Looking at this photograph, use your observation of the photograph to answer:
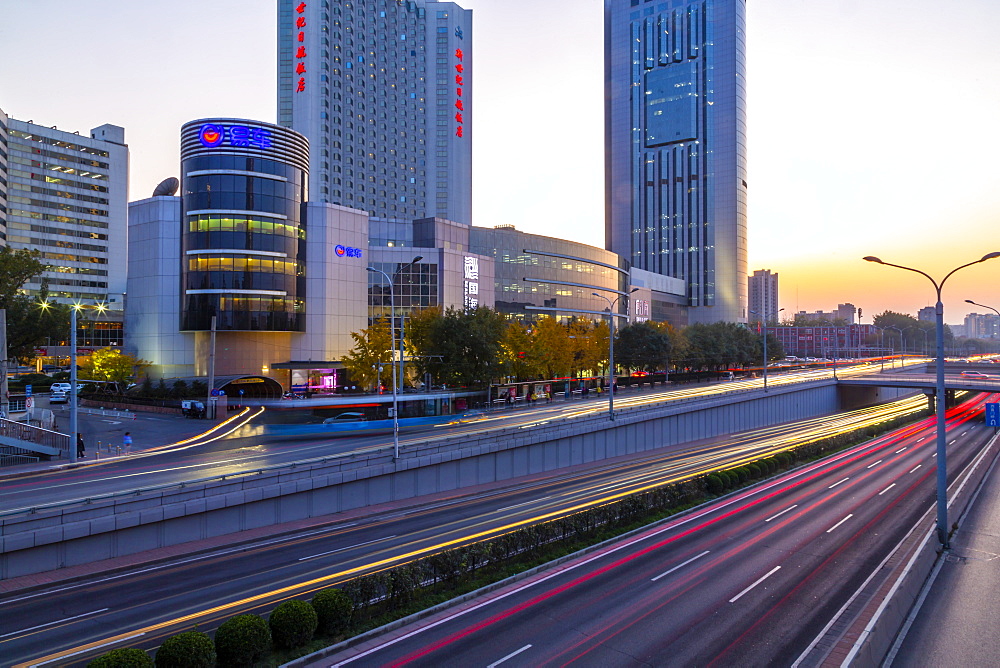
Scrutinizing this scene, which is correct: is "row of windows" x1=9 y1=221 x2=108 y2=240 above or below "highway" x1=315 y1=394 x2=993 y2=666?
above

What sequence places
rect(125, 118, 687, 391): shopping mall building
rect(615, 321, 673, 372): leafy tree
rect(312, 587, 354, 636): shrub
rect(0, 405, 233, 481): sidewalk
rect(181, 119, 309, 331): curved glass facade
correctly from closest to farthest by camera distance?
rect(312, 587, 354, 636): shrub < rect(0, 405, 233, 481): sidewalk < rect(181, 119, 309, 331): curved glass facade < rect(125, 118, 687, 391): shopping mall building < rect(615, 321, 673, 372): leafy tree

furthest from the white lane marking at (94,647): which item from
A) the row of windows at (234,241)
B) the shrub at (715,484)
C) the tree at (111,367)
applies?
the tree at (111,367)

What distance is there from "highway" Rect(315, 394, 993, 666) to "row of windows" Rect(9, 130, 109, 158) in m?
170

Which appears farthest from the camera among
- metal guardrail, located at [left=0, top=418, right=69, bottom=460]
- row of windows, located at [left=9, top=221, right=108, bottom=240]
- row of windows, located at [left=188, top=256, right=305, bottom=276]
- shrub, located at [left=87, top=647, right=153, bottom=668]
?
row of windows, located at [left=9, top=221, right=108, bottom=240]

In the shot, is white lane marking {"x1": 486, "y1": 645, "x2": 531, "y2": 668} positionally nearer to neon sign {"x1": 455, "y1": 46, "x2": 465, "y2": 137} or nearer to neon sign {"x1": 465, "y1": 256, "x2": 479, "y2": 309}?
neon sign {"x1": 465, "y1": 256, "x2": 479, "y2": 309}

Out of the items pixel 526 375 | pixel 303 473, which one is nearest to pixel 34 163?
pixel 526 375

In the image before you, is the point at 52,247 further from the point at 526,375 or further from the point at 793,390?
the point at 793,390

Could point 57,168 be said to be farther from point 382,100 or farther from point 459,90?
point 459,90

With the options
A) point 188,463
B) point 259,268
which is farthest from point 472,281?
point 188,463

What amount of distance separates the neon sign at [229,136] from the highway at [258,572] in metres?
58.9

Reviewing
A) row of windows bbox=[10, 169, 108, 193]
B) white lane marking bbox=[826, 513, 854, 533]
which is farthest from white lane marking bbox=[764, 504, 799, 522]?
row of windows bbox=[10, 169, 108, 193]

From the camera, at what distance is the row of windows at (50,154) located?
136 m

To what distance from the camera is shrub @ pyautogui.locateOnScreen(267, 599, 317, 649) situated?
48.9ft

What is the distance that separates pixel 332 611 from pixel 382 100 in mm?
153449
